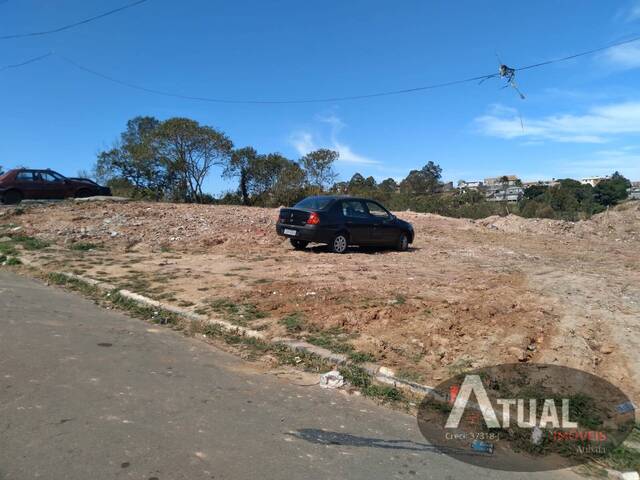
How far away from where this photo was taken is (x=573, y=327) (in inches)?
230

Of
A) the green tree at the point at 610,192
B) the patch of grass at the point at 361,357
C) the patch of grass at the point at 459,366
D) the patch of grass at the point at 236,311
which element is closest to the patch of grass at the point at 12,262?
the patch of grass at the point at 236,311

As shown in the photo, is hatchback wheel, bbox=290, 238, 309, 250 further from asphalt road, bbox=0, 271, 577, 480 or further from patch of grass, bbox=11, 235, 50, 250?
asphalt road, bbox=0, 271, 577, 480

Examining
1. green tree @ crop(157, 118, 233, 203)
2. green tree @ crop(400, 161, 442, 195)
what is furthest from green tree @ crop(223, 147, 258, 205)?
green tree @ crop(400, 161, 442, 195)

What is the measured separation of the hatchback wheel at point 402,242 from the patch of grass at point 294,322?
7.99 m

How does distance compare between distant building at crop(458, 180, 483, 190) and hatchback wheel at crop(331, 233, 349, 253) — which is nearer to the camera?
hatchback wheel at crop(331, 233, 349, 253)

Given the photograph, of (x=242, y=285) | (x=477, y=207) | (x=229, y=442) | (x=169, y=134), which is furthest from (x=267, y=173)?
(x=229, y=442)

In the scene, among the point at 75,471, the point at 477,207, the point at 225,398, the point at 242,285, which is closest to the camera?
the point at 75,471

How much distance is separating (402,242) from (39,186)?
16331mm

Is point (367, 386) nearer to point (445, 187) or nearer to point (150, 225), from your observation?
point (150, 225)

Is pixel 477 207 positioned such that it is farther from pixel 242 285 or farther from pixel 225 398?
pixel 225 398

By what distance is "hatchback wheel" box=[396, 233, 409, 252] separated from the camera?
14435mm

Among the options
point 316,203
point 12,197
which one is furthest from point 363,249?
point 12,197

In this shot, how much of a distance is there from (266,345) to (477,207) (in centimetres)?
2903

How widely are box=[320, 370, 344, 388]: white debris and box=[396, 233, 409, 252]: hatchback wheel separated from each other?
9754 millimetres
